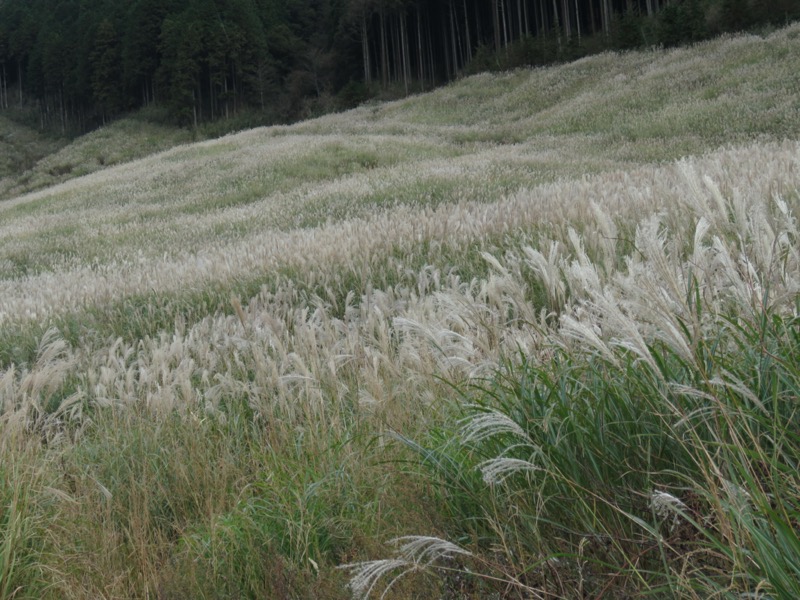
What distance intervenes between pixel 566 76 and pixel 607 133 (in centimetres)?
1568

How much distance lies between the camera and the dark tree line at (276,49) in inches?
2323

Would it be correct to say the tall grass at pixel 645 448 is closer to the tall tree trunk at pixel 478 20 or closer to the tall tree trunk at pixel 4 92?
the tall tree trunk at pixel 478 20

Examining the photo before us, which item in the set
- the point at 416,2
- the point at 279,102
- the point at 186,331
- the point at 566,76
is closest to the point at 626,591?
the point at 186,331

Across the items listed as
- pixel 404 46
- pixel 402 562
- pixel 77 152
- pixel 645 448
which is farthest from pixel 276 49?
pixel 402 562

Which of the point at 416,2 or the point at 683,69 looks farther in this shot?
the point at 416,2

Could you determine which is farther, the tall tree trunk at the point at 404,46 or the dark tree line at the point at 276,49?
the tall tree trunk at the point at 404,46

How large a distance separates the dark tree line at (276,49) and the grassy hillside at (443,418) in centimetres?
4427

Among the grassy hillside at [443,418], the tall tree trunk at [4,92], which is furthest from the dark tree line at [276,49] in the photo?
the grassy hillside at [443,418]

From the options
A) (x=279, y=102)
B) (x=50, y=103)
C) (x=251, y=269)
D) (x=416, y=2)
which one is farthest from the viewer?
(x=50, y=103)

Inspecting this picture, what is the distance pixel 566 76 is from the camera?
36031 mm

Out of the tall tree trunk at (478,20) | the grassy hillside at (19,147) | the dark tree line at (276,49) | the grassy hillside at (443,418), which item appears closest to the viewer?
the grassy hillside at (443,418)

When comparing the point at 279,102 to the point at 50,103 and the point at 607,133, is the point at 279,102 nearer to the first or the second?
the point at 50,103

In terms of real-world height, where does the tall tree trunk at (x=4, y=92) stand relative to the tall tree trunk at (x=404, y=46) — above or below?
above

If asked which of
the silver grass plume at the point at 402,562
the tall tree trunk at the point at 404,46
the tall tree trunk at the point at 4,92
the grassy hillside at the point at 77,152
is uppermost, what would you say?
the tall tree trunk at the point at 4,92
